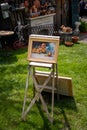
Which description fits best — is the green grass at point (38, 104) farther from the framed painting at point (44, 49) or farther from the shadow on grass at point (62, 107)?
the framed painting at point (44, 49)

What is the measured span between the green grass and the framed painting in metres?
1.23

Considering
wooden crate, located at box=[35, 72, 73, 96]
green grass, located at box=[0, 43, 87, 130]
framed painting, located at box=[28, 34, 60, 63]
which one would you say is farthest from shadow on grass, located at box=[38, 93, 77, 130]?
framed painting, located at box=[28, 34, 60, 63]

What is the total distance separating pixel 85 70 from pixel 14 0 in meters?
5.01

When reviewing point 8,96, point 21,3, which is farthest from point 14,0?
point 8,96

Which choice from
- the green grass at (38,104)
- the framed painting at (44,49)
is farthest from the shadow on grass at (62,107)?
the framed painting at (44,49)


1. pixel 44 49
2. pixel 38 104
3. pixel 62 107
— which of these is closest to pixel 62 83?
pixel 62 107

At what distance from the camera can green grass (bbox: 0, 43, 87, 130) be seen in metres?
5.21

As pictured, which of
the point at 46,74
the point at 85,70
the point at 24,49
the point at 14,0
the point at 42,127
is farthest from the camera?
the point at 14,0

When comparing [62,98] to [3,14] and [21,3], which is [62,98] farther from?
[21,3]

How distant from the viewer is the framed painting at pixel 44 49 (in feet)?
16.7

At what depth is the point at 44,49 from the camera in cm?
516

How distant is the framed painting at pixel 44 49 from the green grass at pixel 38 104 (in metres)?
1.23

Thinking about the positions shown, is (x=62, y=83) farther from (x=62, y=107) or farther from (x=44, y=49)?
(x=44, y=49)

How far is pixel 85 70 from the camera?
313 inches
